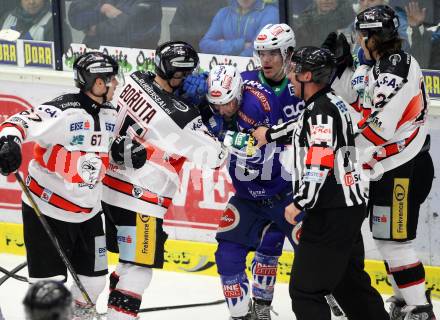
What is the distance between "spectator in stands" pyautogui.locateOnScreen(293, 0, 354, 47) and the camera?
242 inches

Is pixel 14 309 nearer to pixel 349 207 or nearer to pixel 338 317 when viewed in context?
pixel 338 317

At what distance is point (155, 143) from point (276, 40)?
81 centimetres

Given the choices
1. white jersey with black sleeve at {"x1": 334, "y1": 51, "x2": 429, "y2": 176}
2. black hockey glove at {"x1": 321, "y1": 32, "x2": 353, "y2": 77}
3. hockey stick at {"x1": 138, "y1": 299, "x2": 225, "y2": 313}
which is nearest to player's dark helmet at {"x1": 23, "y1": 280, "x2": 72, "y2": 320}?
white jersey with black sleeve at {"x1": 334, "y1": 51, "x2": 429, "y2": 176}

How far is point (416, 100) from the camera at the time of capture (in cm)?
516

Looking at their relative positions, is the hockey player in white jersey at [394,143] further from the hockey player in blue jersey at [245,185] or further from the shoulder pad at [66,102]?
the shoulder pad at [66,102]

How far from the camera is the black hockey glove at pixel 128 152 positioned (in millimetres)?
4957

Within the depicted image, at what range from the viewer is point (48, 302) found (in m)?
3.02

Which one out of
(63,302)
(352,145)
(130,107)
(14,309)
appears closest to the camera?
(63,302)

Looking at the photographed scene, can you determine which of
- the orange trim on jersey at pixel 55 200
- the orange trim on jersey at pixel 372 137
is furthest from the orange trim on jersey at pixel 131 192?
the orange trim on jersey at pixel 372 137

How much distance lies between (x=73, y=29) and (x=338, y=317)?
266 cm

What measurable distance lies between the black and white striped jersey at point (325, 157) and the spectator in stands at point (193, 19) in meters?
1.99

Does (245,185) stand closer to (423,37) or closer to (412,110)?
(412,110)

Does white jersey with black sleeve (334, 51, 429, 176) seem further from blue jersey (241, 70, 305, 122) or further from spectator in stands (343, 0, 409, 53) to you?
spectator in stands (343, 0, 409, 53)

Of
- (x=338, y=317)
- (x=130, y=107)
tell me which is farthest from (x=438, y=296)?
(x=130, y=107)
